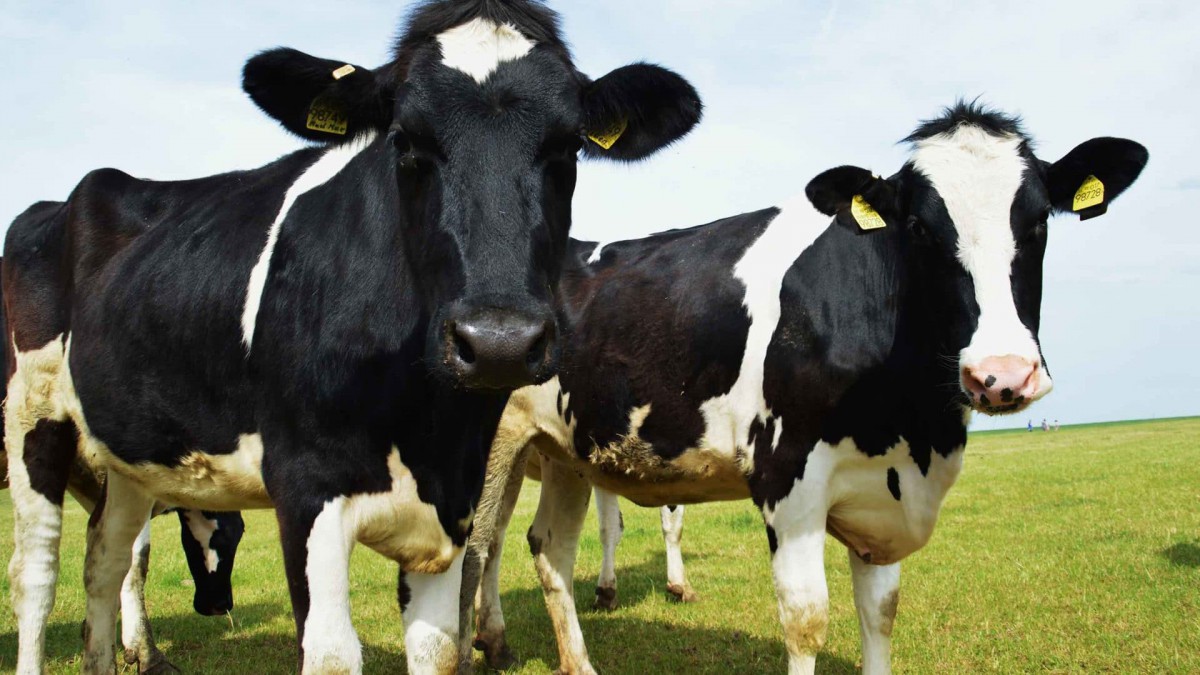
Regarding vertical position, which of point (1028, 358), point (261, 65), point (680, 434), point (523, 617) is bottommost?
point (523, 617)

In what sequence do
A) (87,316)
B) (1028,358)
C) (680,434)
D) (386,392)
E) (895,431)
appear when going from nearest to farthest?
(386,392)
(1028,358)
(87,316)
(895,431)
(680,434)

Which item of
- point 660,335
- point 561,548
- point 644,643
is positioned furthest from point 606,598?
point 660,335

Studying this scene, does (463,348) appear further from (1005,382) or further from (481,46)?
(1005,382)

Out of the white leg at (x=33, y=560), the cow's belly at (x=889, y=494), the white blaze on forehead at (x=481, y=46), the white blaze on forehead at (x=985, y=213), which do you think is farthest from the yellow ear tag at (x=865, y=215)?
the white leg at (x=33, y=560)

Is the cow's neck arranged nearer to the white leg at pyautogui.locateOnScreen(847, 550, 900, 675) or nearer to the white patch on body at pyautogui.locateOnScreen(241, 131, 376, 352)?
the white leg at pyautogui.locateOnScreen(847, 550, 900, 675)

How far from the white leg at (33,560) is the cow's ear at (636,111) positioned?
11.5 feet

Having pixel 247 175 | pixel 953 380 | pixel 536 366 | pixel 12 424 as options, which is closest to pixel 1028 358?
pixel 953 380

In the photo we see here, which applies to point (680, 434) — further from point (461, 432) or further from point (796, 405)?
point (461, 432)

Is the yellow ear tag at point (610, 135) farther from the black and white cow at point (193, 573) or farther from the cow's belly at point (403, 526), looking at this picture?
the black and white cow at point (193, 573)

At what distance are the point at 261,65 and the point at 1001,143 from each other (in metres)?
3.54

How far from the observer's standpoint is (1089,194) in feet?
17.7

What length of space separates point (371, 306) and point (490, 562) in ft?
14.2

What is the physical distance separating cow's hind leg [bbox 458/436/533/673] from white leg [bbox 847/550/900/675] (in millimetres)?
2467

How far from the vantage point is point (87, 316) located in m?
4.96
